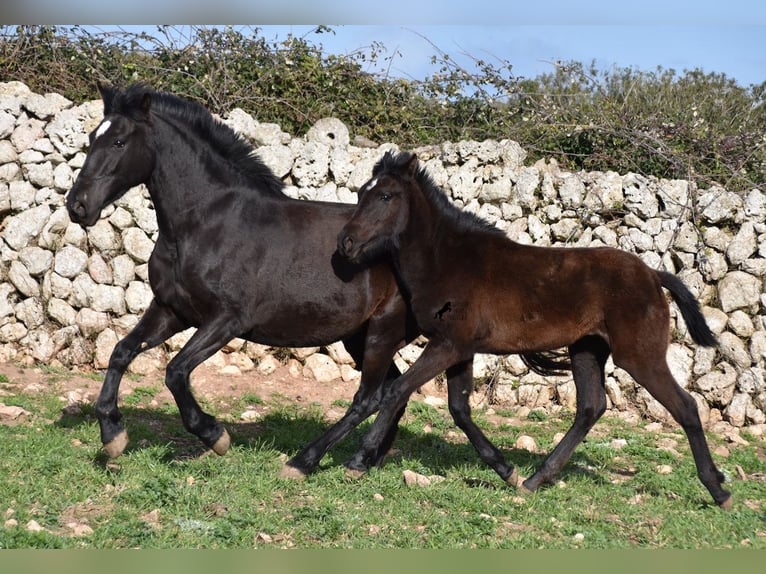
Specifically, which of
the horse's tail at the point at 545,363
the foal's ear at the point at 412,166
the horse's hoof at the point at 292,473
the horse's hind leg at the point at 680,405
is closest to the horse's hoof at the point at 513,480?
the horse's tail at the point at 545,363

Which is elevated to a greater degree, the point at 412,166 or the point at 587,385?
the point at 412,166

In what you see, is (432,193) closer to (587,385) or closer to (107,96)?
(587,385)

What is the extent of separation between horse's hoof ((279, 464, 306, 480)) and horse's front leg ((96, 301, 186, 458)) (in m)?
1.15

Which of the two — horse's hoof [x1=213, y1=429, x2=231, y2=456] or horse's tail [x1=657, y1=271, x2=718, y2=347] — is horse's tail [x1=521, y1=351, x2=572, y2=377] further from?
horse's hoof [x1=213, y1=429, x2=231, y2=456]

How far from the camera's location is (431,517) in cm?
588

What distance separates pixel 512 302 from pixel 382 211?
46.6 inches

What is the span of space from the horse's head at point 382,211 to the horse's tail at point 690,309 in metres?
1.99

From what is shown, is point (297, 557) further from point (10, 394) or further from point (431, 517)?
point (10, 394)

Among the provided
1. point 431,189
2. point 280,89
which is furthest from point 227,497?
point 280,89

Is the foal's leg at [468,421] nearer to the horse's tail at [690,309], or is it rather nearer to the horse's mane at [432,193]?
the horse's mane at [432,193]

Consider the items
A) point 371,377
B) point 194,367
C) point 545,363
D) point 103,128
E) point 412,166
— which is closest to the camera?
point 194,367

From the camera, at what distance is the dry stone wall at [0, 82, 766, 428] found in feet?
32.1

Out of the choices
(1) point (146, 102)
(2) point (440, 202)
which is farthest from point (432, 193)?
(1) point (146, 102)

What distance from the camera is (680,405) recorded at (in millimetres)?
6508
